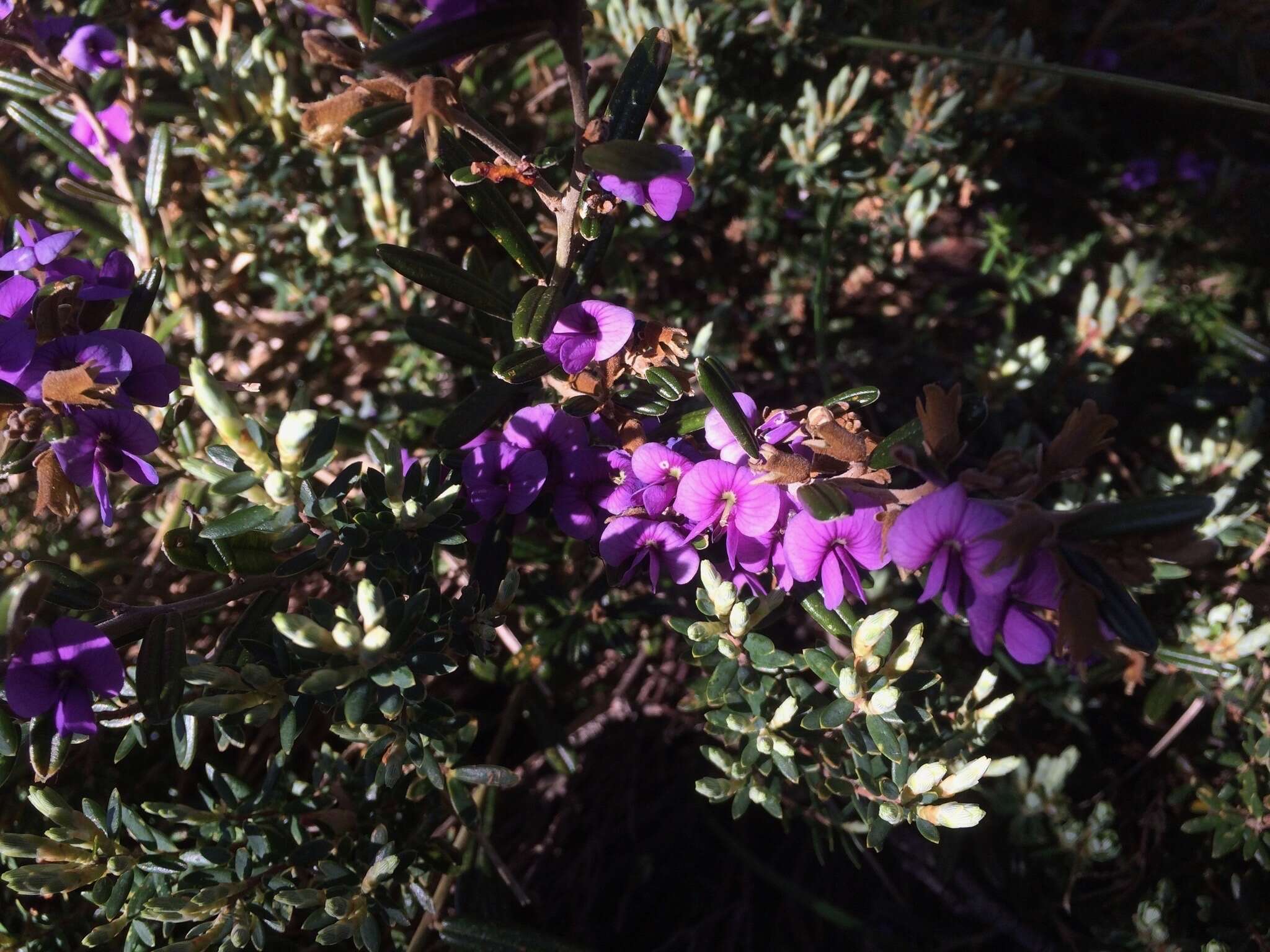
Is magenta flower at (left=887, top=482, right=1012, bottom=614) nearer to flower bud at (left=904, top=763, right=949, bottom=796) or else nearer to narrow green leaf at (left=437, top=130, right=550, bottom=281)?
flower bud at (left=904, top=763, right=949, bottom=796)

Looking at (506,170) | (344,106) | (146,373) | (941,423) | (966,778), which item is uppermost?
(344,106)

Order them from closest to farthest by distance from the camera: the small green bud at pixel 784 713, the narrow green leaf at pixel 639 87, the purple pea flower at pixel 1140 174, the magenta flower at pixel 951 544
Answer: the magenta flower at pixel 951 544, the narrow green leaf at pixel 639 87, the small green bud at pixel 784 713, the purple pea flower at pixel 1140 174

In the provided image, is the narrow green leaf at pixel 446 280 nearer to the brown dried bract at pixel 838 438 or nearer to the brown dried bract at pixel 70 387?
the brown dried bract at pixel 70 387

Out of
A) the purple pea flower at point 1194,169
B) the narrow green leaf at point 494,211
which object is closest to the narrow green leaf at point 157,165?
the narrow green leaf at point 494,211

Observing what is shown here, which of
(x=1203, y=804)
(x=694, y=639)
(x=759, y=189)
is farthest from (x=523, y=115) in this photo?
(x=1203, y=804)

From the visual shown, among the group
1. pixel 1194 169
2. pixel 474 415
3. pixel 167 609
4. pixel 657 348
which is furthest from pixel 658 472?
pixel 1194 169

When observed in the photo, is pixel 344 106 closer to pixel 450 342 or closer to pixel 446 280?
pixel 446 280

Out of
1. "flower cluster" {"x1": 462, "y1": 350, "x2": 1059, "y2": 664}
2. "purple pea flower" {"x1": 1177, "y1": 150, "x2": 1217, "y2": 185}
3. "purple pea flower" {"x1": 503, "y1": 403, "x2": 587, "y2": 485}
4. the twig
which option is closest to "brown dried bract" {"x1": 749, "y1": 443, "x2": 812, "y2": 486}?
"flower cluster" {"x1": 462, "y1": 350, "x2": 1059, "y2": 664}
